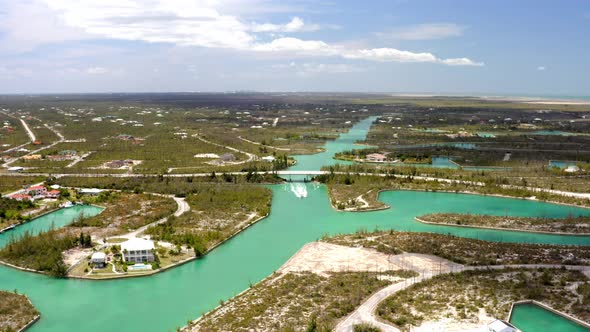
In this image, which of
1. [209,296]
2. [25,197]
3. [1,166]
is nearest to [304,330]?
[209,296]

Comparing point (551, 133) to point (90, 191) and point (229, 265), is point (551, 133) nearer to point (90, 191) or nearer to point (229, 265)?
point (229, 265)

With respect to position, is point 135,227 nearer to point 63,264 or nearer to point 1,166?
point 63,264

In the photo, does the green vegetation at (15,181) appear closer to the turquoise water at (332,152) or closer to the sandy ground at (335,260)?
Result: the turquoise water at (332,152)

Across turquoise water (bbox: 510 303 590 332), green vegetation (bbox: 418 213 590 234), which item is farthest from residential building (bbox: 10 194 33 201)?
turquoise water (bbox: 510 303 590 332)

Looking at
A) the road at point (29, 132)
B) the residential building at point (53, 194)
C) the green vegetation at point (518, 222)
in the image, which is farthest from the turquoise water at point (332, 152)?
the road at point (29, 132)

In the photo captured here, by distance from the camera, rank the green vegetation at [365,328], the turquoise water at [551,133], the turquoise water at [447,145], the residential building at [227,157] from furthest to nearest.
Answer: the turquoise water at [551,133]
the turquoise water at [447,145]
the residential building at [227,157]
the green vegetation at [365,328]

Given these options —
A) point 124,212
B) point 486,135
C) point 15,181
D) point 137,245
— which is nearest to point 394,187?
point 124,212
